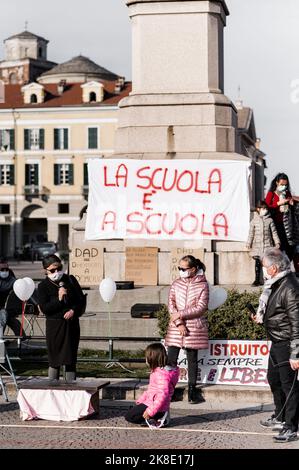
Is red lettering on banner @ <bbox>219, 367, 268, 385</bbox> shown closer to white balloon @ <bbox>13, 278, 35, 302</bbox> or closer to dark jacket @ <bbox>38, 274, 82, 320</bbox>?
dark jacket @ <bbox>38, 274, 82, 320</bbox>

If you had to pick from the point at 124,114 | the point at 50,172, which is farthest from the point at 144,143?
the point at 50,172

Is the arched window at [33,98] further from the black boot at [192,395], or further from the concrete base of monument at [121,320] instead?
the black boot at [192,395]

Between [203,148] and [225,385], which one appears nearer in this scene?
[225,385]

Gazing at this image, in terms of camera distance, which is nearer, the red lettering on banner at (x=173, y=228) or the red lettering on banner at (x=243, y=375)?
the red lettering on banner at (x=243, y=375)

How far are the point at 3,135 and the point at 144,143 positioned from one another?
67.6 m

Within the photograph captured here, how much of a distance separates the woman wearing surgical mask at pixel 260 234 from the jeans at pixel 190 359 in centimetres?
430

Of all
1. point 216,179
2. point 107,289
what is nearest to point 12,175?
point 216,179

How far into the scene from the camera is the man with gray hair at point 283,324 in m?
8.91

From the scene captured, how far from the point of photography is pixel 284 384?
9203 millimetres

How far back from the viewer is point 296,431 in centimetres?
898

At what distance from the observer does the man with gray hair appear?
891 cm

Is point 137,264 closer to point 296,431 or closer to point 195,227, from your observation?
point 195,227

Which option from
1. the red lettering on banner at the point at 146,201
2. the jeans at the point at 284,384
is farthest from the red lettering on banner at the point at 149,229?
the jeans at the point at 284,384

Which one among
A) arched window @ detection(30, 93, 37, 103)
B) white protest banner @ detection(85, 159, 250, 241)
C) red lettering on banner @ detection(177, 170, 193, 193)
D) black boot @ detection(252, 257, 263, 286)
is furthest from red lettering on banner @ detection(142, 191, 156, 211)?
arched window @ detection(30, 93, 37, 103)
